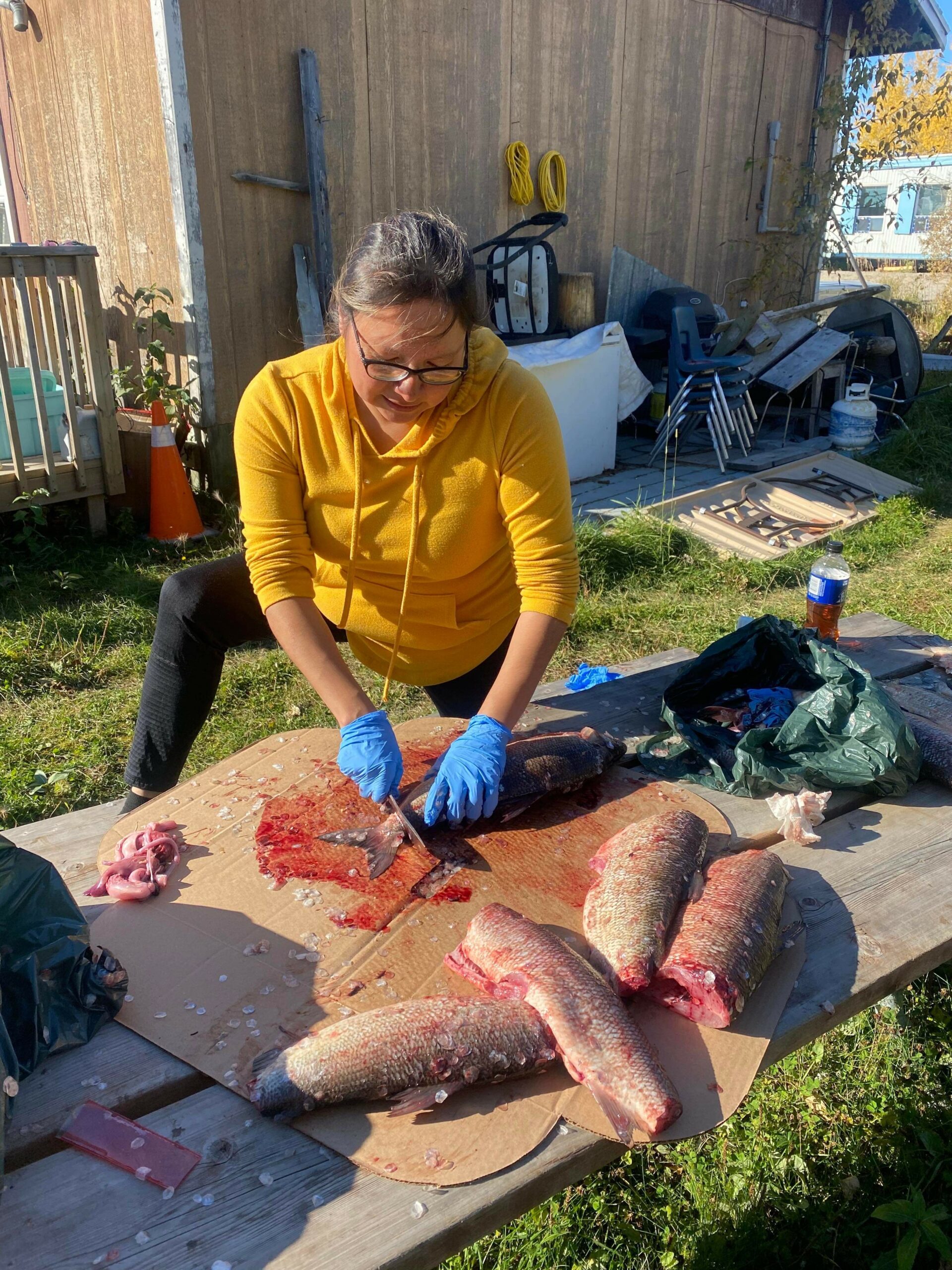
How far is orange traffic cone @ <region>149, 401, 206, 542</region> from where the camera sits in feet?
20.1

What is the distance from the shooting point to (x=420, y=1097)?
1526 millimetres

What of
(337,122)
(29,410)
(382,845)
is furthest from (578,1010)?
(337,122)

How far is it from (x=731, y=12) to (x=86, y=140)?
675cm

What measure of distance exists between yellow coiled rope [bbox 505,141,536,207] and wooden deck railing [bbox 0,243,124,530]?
144 inches

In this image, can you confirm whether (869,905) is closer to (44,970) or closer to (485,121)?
(44,970)

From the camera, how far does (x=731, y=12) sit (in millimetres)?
9562

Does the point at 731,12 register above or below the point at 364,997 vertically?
above

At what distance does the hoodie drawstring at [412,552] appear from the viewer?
2.71 meters

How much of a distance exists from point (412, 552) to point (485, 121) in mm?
6236

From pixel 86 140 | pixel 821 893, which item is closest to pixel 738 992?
pixel 821 893

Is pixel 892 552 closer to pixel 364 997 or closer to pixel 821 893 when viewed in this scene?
pixel 821 893

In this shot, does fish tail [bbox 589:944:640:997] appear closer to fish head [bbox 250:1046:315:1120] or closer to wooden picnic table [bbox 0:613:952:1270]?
wooden picnic table [bbox 0:613:952:1270]

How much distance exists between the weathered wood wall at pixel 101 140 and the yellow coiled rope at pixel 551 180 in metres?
3.46

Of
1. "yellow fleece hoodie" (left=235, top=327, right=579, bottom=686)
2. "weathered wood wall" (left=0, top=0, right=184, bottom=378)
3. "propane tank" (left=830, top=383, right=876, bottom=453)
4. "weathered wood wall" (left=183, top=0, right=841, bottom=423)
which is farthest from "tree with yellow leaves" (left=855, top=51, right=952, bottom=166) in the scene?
"yellow fleece hoodie" (left=235, top=327, right=579, bottom=686)
